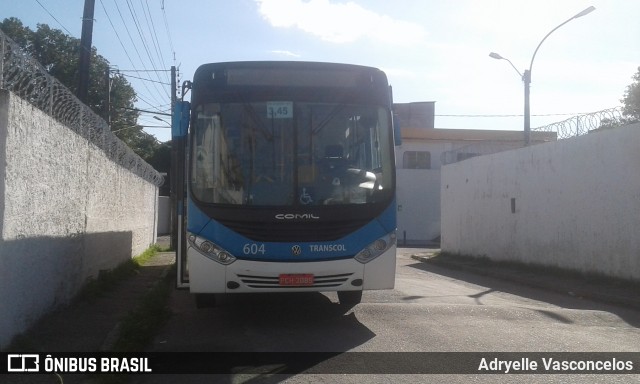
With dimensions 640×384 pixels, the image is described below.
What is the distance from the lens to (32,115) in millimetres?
7969

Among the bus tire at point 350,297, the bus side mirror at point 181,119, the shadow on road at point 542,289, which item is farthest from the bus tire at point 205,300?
the shadow on road at point 542,289

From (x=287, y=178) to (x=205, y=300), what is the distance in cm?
232

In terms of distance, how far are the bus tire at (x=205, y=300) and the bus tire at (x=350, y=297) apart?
1.82m

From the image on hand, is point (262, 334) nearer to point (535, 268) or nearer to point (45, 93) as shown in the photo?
point (45, 93)

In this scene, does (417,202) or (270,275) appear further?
(417,202)

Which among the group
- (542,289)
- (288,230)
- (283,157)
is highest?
(283,157)

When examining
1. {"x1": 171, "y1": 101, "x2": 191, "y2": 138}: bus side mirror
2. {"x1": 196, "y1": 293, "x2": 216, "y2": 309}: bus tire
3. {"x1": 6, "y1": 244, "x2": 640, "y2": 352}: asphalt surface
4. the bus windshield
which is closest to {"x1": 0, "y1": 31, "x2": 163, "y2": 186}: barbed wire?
{"x1": 171, "y1": 101, "x2": 191, "y2": 138}: bus side mirror

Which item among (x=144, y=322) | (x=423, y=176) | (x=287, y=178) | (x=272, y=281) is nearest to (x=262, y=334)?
(x=272, y=281)

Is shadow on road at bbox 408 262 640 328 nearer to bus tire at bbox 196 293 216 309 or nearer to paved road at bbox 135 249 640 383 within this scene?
paved road at bbox 135 249 640 383

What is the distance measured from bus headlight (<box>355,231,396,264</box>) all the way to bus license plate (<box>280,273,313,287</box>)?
674mm

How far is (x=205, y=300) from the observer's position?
32.9 feet

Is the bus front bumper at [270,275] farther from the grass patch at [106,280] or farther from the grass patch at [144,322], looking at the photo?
the grass patch at [106,280]

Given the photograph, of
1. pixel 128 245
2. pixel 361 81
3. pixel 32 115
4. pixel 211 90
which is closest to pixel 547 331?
pixel 361 81

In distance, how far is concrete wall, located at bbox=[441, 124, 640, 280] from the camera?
48.6 feet
